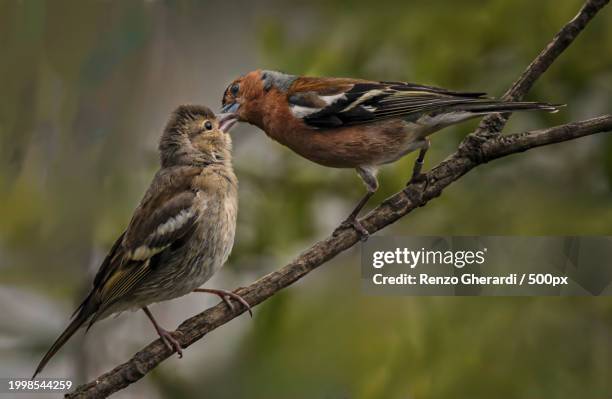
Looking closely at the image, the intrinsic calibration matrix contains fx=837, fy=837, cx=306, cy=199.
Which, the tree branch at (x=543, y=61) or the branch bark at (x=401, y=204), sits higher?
the tree branch at (x=543, y=61)

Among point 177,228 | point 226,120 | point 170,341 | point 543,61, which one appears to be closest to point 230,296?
point 170,341

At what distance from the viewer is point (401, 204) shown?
261 centimetres

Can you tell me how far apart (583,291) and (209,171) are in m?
1.47

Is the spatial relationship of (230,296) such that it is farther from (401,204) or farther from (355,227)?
(401,204)

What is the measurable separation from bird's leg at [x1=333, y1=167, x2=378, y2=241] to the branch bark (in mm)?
22

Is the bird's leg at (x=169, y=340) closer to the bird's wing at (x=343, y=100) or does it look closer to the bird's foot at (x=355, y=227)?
the bird's foot at (x=355, y=227)

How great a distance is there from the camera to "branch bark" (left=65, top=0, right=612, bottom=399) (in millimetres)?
2475

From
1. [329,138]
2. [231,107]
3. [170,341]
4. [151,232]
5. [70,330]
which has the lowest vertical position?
[170,341]

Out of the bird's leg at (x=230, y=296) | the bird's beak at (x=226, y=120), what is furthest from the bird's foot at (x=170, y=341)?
the bird's beak at (x=226, y=120)

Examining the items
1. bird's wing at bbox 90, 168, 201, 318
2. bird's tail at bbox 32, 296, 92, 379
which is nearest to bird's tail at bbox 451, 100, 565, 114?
bird's wing at bbox 90, 168, 201, 318

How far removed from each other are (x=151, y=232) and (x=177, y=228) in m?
0.09

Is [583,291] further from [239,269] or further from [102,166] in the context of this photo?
[102,166]

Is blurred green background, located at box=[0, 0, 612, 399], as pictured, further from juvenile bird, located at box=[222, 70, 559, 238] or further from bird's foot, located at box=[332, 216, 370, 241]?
bird's foot, located at box=[332, 216, 370, 241]

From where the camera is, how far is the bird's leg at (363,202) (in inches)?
102
